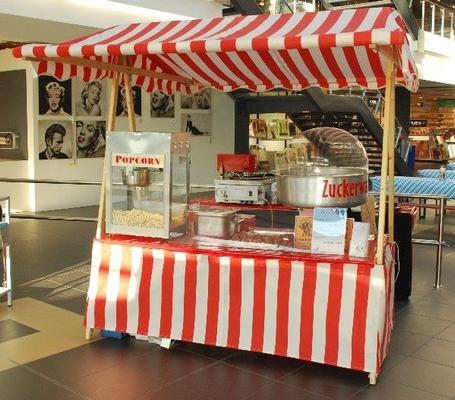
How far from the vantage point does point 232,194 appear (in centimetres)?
524

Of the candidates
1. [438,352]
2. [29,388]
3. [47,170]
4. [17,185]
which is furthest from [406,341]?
[17,185]

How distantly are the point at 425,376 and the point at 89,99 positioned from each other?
8.85 meters

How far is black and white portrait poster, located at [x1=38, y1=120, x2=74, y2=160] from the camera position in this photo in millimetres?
10191

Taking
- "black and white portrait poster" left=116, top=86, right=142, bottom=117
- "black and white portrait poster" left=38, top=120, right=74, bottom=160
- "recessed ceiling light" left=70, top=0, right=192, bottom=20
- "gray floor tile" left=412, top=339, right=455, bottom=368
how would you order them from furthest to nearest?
1. "black and white portrait poster" left=116, top=86, right=142, bottom=117
2. "black and white portrait poster" left=38, top=120, right=74, bottom=160
3. "recessed ceiling light" left=70, top=0, right=192, bottom=20
4. "gray floor tile" left=412, top=339, right=455, bottom=368

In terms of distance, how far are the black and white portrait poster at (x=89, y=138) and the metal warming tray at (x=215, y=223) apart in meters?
7.26

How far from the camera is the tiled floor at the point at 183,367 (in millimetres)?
3244

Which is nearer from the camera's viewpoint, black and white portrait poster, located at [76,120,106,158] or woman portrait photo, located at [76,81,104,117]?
woman portrait photo, located at [76,81,104,117]

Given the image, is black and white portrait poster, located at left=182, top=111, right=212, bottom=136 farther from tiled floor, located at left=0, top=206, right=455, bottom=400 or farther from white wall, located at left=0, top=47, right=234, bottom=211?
tiled floor, located at left=0, top=206, right=455, bottom=400

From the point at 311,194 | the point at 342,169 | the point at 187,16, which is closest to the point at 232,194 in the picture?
the point at 342,169

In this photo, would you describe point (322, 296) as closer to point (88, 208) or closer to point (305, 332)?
point (305, 332)

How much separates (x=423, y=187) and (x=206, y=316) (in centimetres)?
456

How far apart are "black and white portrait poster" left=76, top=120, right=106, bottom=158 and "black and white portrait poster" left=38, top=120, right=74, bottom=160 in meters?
0.19

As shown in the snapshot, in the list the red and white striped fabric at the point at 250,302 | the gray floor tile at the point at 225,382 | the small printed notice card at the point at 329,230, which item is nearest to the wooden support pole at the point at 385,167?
the red and white striped fabric at the point at 250,302

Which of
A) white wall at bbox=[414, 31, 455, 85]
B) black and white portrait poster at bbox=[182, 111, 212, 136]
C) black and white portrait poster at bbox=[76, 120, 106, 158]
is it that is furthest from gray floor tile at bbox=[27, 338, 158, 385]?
white wall at bbox=[414, 31, 455, 85]
